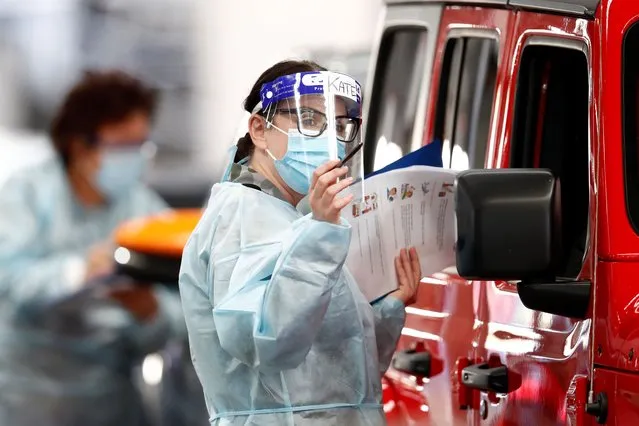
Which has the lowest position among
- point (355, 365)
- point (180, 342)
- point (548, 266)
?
point (180, 342)

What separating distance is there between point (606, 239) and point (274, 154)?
0.76 meters

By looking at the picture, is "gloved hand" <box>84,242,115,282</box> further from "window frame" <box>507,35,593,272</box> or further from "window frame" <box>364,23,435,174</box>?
"window frame" <box>507,35,593,272</box>

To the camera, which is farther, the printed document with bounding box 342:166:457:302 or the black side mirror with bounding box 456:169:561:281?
the printed document with bounding box 342:166:457:302

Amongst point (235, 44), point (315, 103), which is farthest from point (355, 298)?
point (235, 44)

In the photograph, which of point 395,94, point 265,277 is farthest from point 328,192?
point 395,94

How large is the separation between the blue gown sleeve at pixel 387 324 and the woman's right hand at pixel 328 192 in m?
0.56

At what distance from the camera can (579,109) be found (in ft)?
14.0

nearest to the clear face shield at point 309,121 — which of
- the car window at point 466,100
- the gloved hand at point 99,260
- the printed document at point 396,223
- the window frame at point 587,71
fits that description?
the printed document at point 396,223

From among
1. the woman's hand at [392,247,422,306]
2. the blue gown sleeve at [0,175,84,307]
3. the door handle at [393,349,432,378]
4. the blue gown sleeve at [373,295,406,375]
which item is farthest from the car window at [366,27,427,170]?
the blue gown sleeve at [0,175,84,307]

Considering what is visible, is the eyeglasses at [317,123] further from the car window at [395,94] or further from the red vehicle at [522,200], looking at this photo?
the car window at [395,94]

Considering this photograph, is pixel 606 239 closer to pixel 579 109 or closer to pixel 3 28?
pixel 579 109

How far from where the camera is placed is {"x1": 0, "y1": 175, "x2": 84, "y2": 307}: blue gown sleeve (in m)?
8.46

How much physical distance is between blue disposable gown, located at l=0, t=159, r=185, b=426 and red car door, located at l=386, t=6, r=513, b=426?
395 centimetres

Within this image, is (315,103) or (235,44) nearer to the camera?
(315,103)
